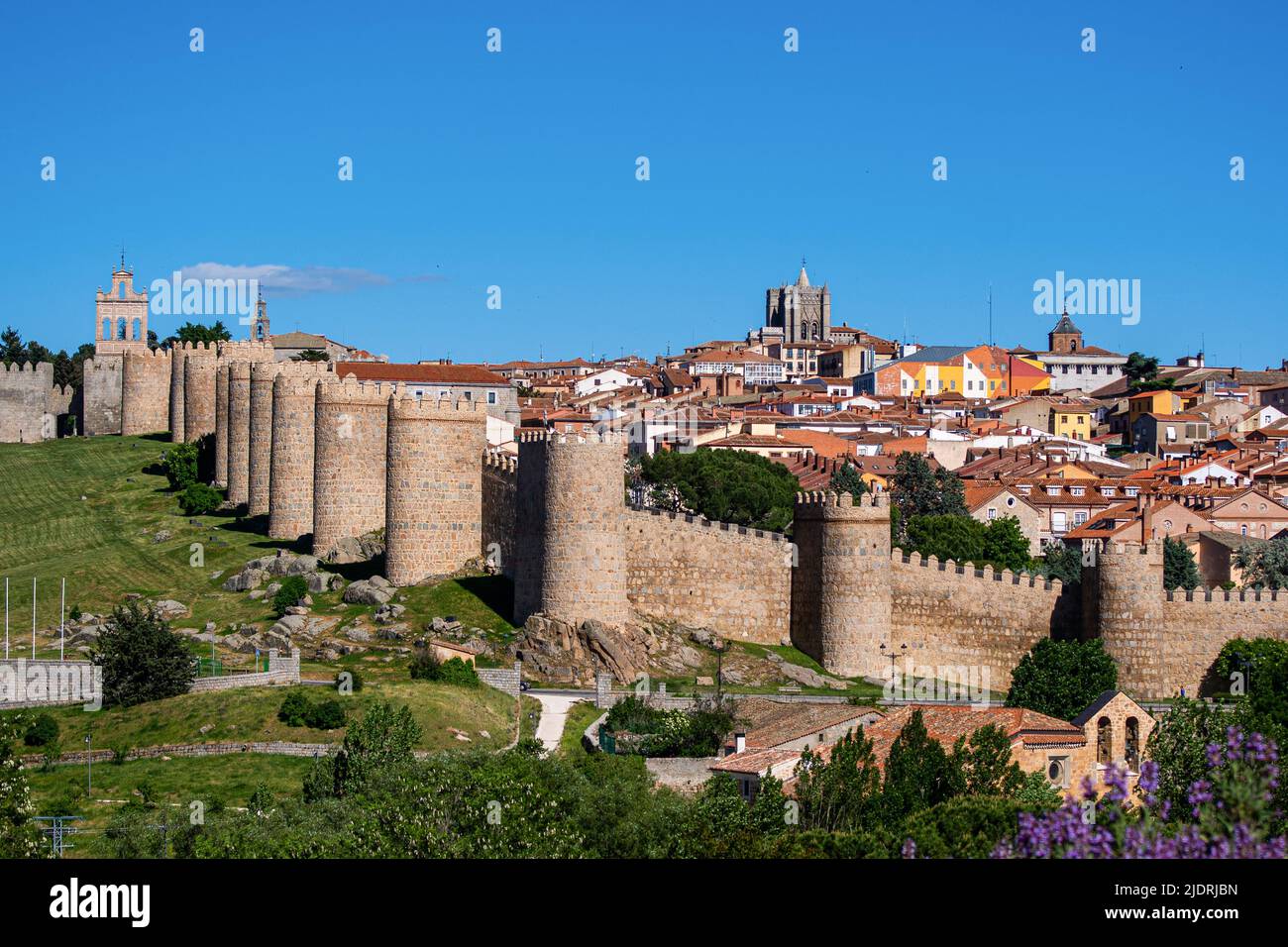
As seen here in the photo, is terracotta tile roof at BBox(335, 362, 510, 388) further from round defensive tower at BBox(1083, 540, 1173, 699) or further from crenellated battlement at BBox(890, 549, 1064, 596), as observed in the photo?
round defensive tower at BBox(1083, 540, 1173, 699)

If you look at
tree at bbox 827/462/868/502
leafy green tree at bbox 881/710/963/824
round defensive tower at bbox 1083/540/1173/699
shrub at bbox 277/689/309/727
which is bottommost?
leafy green tree at bbox 881/710/963/824

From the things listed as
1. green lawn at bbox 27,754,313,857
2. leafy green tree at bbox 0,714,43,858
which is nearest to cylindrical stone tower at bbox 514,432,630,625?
green lawn at bbox 27,754,313,857

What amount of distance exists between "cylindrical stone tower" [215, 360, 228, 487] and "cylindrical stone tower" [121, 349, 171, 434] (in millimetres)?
11596

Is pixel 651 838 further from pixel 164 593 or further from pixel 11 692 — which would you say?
pixel 164 593

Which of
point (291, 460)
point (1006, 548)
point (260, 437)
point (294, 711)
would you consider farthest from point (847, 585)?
point (1006, 548)

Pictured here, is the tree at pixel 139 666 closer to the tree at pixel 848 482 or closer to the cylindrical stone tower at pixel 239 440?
the cylindrical stone tower at pixel 239 440

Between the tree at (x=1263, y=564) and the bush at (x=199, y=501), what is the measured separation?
1552 inches

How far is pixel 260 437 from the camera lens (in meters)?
61.2

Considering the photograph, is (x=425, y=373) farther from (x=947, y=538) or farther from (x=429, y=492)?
(x=429, y=492)

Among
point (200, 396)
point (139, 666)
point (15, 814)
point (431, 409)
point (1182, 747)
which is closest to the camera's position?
point (15, 814)

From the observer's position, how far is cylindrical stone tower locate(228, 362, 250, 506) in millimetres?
63125

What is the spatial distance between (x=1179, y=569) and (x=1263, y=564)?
674 centimetres

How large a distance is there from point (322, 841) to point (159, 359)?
5737cm

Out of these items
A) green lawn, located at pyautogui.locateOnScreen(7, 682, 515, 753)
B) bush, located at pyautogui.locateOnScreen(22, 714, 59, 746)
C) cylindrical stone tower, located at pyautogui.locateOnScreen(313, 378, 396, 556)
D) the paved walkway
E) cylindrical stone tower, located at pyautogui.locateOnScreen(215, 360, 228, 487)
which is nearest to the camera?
bush, located at pyautogui.locateOnScreen(22, 714, 59, 746)
